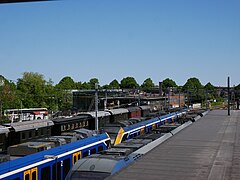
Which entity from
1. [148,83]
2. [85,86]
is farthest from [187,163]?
[148,83]

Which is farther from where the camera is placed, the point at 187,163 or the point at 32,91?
the point at 32,91

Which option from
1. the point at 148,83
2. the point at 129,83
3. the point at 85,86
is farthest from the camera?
the point at 148,83

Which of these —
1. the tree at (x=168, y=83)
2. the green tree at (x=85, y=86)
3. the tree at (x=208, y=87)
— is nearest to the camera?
the green tree at (x=85, y=86)

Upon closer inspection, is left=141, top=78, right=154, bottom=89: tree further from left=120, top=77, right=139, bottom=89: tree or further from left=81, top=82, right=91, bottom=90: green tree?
left=81, top=82, right=91, bottom=90: green tree

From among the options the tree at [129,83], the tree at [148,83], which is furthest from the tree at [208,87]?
the tree at [129,83]

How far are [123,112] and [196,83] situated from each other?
123882 mm

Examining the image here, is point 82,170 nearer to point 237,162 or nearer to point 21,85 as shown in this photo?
point 237,162

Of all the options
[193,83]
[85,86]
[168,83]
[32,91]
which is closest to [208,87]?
[193,83]

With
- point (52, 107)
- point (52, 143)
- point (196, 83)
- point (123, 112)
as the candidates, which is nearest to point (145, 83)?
point (196, 83)

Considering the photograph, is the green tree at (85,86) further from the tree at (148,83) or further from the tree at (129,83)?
the tree at (148,83)

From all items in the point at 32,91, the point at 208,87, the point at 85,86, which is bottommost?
the point at 32,91

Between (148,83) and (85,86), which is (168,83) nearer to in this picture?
(148,83)

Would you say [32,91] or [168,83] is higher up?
[168,83]

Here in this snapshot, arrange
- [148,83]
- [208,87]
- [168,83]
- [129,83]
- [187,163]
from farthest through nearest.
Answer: [168,83]
[148,83]
[208,87]
[129,83]
[187,163]
